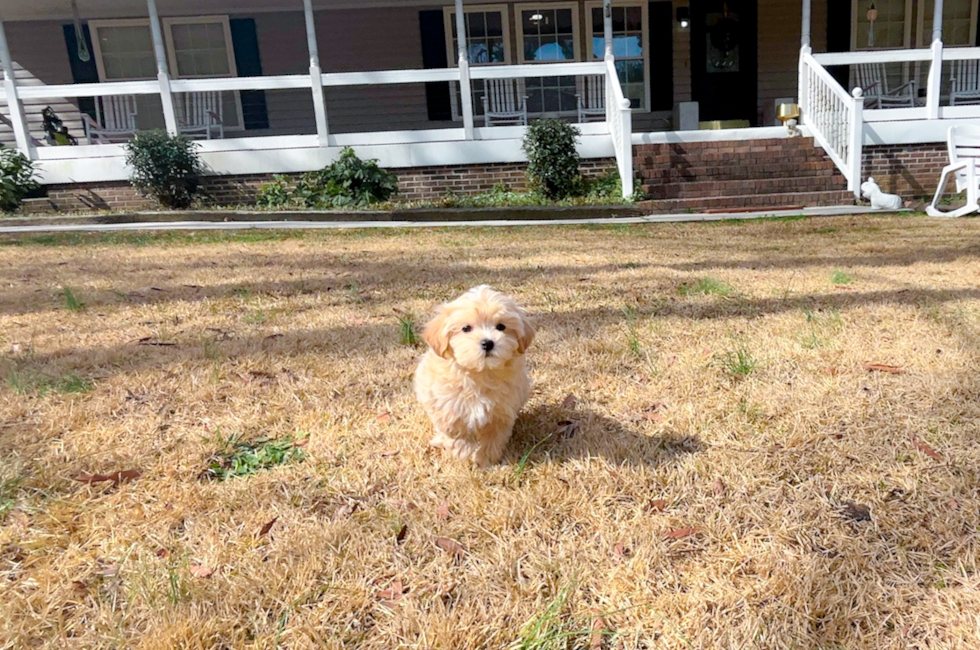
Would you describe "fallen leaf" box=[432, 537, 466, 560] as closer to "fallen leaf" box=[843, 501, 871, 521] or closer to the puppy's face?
the puppy's face

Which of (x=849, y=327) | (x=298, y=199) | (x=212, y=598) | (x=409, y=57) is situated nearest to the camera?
(x=212, y=598)

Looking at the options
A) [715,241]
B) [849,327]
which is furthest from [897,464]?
[715,241]

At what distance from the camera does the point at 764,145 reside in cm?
1095

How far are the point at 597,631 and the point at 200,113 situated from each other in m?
14.1

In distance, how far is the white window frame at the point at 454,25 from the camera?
43.4 ft

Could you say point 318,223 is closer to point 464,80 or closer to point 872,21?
point 464,80

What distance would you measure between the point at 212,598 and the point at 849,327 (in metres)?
3.30

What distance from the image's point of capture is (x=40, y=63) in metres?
13.3

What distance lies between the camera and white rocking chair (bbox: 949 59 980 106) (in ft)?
39.8

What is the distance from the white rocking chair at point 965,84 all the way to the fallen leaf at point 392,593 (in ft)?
48.8

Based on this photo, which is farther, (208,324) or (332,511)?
(208,324)

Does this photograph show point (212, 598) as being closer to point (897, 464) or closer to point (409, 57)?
point (897, 464)

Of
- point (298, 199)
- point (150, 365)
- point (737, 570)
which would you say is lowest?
point (737, 570)

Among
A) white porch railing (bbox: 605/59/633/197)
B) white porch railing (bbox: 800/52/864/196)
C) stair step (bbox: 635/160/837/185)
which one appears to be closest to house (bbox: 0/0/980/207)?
white porch railing (bbox: 800/52/864/196)
